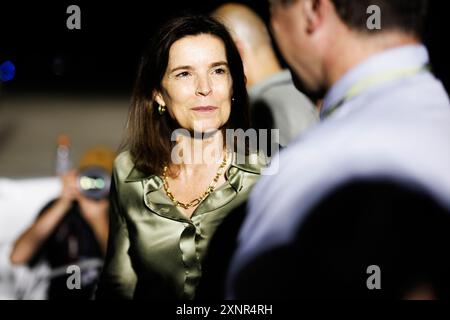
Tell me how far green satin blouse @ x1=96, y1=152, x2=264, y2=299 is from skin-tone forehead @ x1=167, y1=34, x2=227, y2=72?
23 centimetres

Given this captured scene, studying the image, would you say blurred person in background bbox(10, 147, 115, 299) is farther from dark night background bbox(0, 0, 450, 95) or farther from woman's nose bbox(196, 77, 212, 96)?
woman's nose bbox(196, 77, 212, 96)

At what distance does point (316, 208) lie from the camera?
0.65m

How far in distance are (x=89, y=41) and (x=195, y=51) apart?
2.13 metres

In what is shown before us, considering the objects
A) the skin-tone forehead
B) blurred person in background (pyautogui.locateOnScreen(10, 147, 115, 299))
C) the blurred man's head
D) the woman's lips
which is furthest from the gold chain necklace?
blurred person in background (pyautogui.locateOnScreen(10, 147, 115, 299))

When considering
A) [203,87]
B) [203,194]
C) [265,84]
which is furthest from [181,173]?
[265,84]

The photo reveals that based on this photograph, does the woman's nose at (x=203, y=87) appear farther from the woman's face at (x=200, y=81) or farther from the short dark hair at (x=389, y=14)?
the short dark hair at (x=389, y=14)

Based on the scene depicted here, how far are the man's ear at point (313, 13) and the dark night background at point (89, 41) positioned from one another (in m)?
0.89

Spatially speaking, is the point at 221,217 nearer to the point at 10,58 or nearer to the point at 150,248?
the point at 150,248

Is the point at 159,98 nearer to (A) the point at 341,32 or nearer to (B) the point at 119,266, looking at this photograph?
(B) the point at 119,266

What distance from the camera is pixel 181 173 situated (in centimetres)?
118

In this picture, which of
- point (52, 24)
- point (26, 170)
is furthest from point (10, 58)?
point (52, 24)

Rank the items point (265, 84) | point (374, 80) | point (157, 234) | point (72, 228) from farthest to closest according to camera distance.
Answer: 1. point (72, 228)
2. point (265, 84)
3. point (157, 234)
4. point (374, 80)

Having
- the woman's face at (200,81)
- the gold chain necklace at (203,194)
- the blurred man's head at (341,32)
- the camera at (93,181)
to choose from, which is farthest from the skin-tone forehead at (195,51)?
the camera at (93,181)

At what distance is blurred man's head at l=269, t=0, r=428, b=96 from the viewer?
2.44 feet
